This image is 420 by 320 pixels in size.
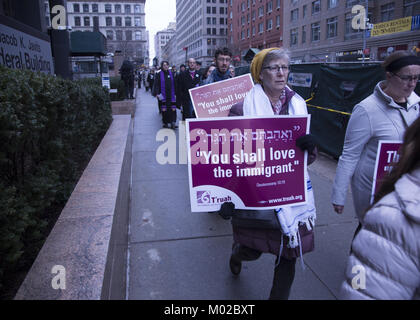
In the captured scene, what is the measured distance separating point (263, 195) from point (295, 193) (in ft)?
0.85

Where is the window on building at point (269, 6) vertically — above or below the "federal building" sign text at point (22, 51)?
above

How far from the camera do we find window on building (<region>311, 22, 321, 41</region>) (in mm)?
47391

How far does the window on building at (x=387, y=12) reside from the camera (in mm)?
35406

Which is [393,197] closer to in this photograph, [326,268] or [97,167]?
[326,268]

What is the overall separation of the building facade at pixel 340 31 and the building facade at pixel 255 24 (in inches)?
211

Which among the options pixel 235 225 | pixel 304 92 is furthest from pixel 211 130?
pixel 304 92

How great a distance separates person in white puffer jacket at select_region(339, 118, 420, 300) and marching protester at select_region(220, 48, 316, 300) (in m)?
1.12

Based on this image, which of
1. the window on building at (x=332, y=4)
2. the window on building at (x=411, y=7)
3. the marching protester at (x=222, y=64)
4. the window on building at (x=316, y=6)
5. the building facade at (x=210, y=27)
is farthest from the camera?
the building facade at (x=210, y=27)

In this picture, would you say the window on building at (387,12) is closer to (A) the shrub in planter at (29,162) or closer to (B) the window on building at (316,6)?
(B) the window on building at (316,6)

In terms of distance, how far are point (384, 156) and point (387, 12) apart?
135ft

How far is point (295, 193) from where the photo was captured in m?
2.49

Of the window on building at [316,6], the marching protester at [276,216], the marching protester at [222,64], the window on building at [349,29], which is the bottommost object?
the marching protester at [276,216]

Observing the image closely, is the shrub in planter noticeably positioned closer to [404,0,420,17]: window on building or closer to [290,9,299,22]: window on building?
[404,0,420,17]: window on building

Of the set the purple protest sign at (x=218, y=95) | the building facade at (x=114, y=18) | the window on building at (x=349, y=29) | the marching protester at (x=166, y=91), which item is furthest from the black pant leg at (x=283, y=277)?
the building facade at (x=114, y=18)
